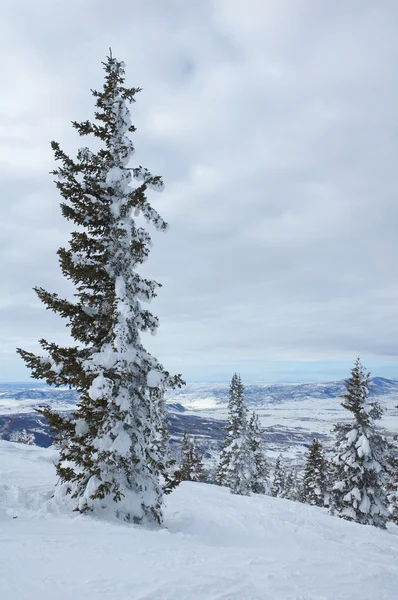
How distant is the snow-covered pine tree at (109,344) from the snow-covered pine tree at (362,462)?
1961 centimetres

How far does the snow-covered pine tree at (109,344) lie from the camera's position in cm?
1044

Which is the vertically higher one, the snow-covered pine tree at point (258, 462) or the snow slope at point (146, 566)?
the snow slope at point (146, 566)

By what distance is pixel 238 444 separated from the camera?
124ft

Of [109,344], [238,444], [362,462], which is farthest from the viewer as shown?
[238,444]

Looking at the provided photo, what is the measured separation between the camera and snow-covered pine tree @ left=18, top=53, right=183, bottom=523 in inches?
411

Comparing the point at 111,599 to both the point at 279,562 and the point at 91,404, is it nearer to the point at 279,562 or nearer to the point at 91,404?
the point at 279,562

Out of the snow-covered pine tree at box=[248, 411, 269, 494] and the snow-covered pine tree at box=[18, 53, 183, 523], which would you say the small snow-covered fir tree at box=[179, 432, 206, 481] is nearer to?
the snow-covered pine tree at box=[248, 411, 269, 494]

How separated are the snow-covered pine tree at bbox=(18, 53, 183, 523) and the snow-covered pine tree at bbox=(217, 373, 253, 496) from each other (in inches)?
1083

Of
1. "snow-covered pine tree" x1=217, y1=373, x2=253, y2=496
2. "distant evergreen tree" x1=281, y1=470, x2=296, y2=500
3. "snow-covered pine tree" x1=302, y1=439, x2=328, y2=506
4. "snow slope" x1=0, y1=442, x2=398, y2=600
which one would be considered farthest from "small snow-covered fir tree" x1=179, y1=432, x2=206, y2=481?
"snow slope" x1=0, y1=442, x2=398, y2=600

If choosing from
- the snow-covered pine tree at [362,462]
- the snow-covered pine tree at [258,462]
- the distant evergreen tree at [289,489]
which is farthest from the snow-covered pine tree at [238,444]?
the distant evergreen tree at [289,489]

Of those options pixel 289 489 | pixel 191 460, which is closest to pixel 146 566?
pixel 191 460

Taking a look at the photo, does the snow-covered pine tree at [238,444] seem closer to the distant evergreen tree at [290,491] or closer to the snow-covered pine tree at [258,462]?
the snow-covered pine tree at [258,462]

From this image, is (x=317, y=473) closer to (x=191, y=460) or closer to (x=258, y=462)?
(x=258, y=462)

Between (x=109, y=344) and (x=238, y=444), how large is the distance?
101 ft
